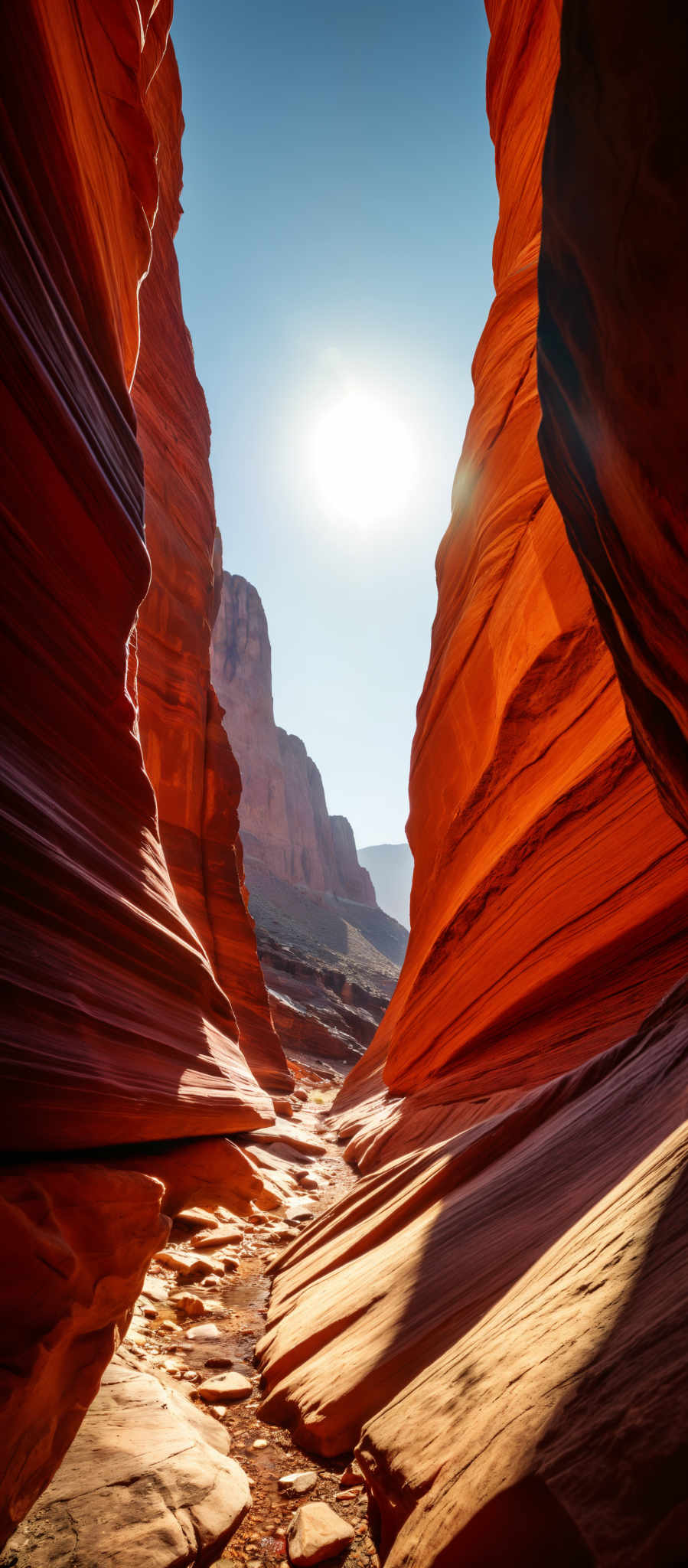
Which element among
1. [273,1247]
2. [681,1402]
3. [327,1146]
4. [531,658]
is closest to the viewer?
[681,1402]

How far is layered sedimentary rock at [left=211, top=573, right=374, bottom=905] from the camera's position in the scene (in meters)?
61.6

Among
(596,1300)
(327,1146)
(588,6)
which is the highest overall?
(588,6)

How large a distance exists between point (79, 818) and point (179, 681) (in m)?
10.8

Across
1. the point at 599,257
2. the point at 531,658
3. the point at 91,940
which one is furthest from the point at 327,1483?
the point at 531,658

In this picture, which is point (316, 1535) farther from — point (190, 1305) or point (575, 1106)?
point (190, 1305)

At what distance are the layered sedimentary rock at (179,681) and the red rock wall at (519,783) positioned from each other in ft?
14.0

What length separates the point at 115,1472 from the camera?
6.89 feet

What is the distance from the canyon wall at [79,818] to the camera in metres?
2.34

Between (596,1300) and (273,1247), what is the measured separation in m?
4.72

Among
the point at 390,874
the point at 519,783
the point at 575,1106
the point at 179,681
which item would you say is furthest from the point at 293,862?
the point at 390,874

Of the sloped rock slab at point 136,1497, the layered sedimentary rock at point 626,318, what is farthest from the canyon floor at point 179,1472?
the layered sedimentary rock at point 626,318

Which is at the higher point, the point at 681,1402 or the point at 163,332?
the point at 163,332

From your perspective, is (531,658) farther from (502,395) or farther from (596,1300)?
(596,1300)

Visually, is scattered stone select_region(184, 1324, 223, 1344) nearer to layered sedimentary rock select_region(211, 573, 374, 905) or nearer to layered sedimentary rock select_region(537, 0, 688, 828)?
layered sedimentary rock select_region(537, 0, 688, 828)
